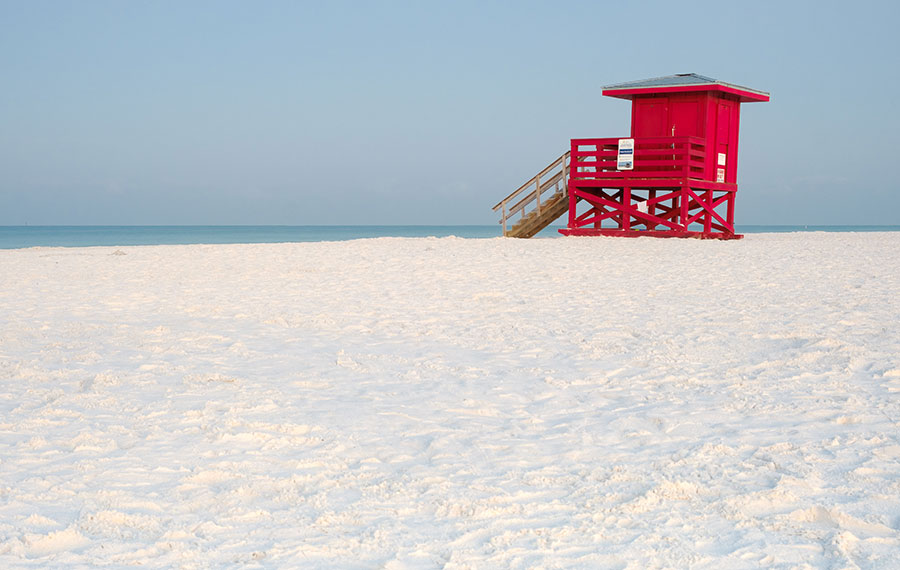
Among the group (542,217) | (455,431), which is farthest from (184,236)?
(455,431)

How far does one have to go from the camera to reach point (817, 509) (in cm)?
337

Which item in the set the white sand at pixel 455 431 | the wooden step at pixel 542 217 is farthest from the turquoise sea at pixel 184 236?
the white sand at pixel 455 431

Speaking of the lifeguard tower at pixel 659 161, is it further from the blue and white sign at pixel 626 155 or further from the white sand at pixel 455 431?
the white sand at pixel 455 431

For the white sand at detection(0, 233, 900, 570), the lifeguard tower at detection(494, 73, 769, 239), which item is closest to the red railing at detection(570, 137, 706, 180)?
the lifeguard tower at detection(494, 73, 769, 239)

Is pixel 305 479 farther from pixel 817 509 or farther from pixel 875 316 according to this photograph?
pixel 875 316

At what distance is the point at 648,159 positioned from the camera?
20.4 meters

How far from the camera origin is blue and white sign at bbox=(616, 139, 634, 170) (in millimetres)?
19817

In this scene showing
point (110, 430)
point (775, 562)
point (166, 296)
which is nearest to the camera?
point (775, 562)

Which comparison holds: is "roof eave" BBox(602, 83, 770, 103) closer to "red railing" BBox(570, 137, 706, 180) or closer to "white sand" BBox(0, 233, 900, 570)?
"red railing" BBox(570, 137, 706, 180)

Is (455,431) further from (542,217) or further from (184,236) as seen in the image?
(184,236)

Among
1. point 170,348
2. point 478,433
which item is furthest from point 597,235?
point 478,433

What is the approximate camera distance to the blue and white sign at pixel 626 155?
19817 millimetres

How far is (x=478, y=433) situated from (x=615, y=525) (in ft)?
4.51

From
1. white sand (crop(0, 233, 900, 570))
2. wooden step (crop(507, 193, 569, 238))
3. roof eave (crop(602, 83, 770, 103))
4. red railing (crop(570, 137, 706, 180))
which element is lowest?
white sand (crop(0, 233, 900, 570))
